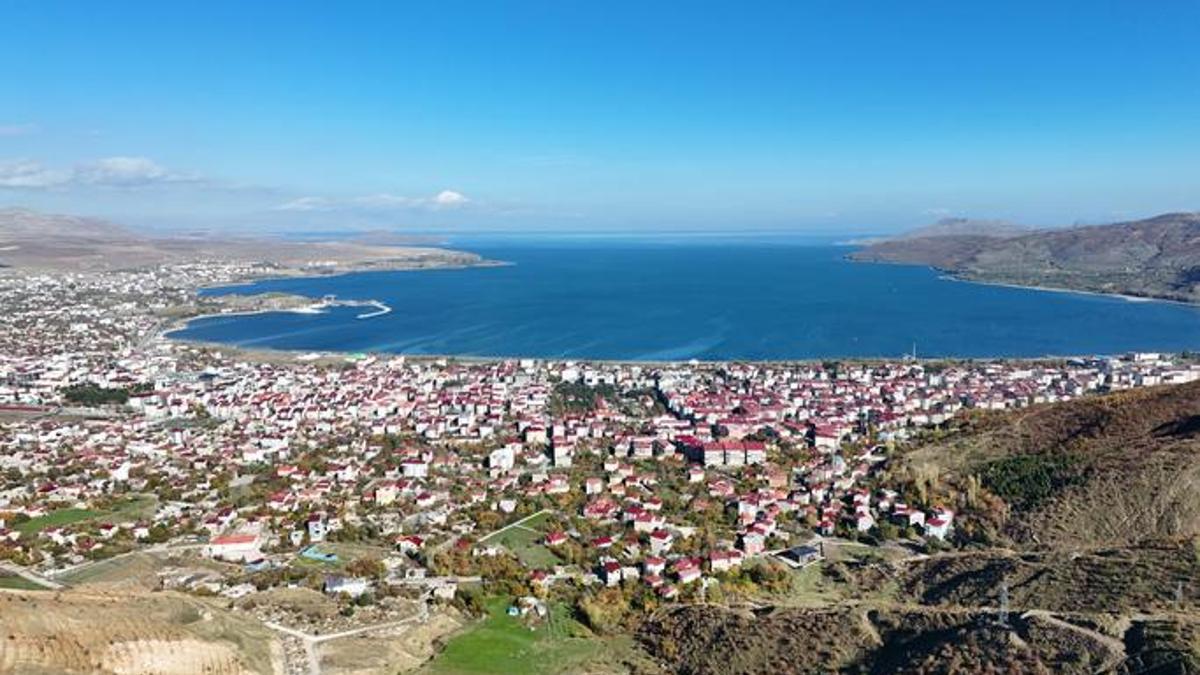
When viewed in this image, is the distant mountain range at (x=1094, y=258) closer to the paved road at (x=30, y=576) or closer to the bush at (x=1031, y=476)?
the bush at (x=1031, y=476)

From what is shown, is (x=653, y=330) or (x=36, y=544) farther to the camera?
(x=653, y=330)

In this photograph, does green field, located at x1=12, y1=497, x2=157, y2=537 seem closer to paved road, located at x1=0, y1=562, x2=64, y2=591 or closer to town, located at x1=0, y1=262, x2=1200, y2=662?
town, located at x1=0, y1=262, x2=1200, y2=662

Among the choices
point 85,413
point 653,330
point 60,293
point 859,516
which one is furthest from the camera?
point 60,293

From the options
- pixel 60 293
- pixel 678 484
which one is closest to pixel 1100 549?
pixel 678 484

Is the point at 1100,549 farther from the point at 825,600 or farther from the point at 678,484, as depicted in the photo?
the point at 678,484

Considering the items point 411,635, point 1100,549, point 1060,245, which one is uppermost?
point 1060,245

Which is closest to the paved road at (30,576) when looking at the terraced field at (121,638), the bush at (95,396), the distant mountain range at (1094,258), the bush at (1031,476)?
the terraced field at (121,638)

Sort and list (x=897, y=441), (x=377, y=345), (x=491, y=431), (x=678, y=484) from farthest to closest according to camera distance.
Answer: (x=377, y=345)
(x=491, y=431)
(x=897, y=441)
(x=678, y=484)
